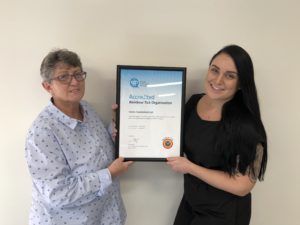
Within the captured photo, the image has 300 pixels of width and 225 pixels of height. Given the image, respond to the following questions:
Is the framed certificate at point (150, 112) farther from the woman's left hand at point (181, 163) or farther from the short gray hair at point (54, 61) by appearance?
the short gray hair at point (54, 61)

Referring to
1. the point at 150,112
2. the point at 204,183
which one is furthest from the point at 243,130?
the point at 150,112

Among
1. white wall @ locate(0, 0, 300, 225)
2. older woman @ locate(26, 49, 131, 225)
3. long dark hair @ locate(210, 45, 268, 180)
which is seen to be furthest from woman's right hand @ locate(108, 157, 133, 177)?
long dark hair @ locate(210, 45, 268, 180)

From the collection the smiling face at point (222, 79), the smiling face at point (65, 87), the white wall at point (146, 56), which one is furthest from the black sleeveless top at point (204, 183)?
the smiling face at point (65, 87)

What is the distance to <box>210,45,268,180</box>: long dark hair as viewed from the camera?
1436mm

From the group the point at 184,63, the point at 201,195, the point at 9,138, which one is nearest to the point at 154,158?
the point at 201,195

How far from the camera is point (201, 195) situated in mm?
1609

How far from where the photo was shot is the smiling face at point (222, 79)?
1.46 meters

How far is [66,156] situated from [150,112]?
1.55 ft

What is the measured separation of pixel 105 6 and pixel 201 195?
45.1 inches

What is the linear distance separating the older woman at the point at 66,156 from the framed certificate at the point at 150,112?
12 centimetres

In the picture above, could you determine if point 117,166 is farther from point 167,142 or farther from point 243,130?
point 243,130

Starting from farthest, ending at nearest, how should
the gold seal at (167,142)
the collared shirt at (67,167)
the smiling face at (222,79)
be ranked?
the gold seal at (167,142) < the smiling face at (222,79) < the collared shirt at (67,167)

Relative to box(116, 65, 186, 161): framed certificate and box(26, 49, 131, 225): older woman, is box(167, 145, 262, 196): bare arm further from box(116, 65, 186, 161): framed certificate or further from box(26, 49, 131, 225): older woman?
box(26, 49, 131, 225): older woman

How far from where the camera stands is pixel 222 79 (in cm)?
147
